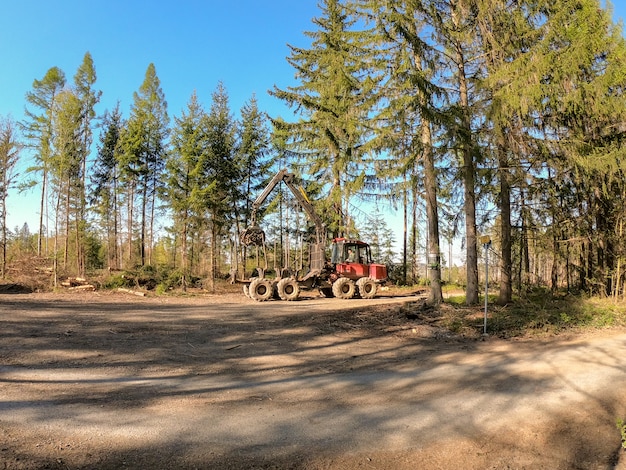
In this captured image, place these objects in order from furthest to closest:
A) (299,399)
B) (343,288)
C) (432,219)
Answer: (343,288), (432,219), (299,399)

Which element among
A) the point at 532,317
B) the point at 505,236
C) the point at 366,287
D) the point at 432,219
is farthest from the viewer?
the point at 366,287

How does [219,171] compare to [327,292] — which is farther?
[219,171]

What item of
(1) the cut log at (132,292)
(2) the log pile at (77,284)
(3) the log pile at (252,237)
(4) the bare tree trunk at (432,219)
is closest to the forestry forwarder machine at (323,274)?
(3) the log pile at (252,237)

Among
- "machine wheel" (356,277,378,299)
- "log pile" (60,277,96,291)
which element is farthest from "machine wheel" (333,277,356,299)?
"log pile" (60,277,96,291)

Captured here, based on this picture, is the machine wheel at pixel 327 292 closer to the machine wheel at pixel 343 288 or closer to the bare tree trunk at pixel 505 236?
the machine wheel at pixel 343 288

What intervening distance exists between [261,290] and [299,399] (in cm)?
1343

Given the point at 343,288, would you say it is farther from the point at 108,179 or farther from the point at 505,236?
the point at 108,179

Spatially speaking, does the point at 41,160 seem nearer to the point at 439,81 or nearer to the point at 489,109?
the point at 439,81

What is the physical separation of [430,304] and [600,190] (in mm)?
7820

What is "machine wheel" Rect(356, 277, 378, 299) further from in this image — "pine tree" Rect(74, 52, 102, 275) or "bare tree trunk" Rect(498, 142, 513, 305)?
"pine tree" Rect(74, 52, 102, 275)

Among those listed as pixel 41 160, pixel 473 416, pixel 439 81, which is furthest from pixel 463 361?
pixel 41 160

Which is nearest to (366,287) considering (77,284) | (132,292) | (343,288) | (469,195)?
(343,288)

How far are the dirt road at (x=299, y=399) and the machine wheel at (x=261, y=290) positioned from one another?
312 inches

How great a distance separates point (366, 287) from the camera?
20.5m
